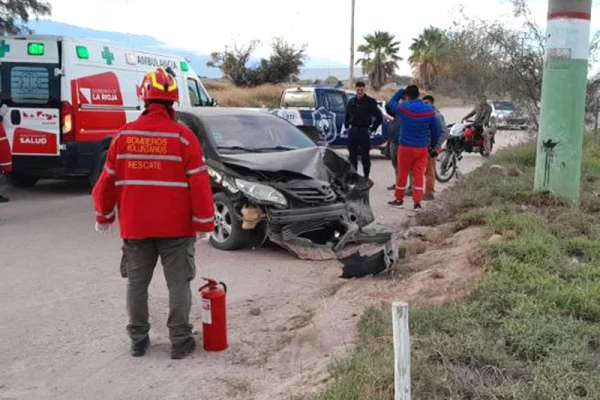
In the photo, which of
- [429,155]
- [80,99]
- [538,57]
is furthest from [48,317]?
[538,57]

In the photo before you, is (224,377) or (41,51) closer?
(224,377)

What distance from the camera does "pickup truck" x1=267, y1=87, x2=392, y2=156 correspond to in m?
16.3

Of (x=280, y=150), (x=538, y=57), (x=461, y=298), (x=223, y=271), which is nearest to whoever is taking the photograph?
(x=461, y=298)

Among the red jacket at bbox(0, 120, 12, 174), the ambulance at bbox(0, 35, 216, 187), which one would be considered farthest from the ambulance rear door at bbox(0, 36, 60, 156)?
the red jacket at bbox(0, 120, 12, 174)

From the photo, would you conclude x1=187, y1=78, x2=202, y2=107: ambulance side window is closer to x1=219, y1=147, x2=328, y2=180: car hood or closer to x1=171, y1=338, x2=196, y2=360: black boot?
x1=219, y1=147, x2=328, y2=180: car hood

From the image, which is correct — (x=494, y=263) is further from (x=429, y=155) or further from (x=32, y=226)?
(x=32, y=226)

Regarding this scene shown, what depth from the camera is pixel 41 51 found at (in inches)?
399

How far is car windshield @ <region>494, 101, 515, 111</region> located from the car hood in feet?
31.1

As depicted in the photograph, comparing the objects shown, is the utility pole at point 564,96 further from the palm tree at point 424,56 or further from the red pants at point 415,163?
the palm tree at point 424,56

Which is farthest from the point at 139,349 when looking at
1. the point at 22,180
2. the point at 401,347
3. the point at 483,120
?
the point at 483,120

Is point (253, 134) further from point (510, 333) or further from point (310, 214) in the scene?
point (510, 333)

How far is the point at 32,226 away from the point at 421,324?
6.26 metres

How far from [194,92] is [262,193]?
704cm

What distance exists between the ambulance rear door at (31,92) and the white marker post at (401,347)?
8787 millimetres
